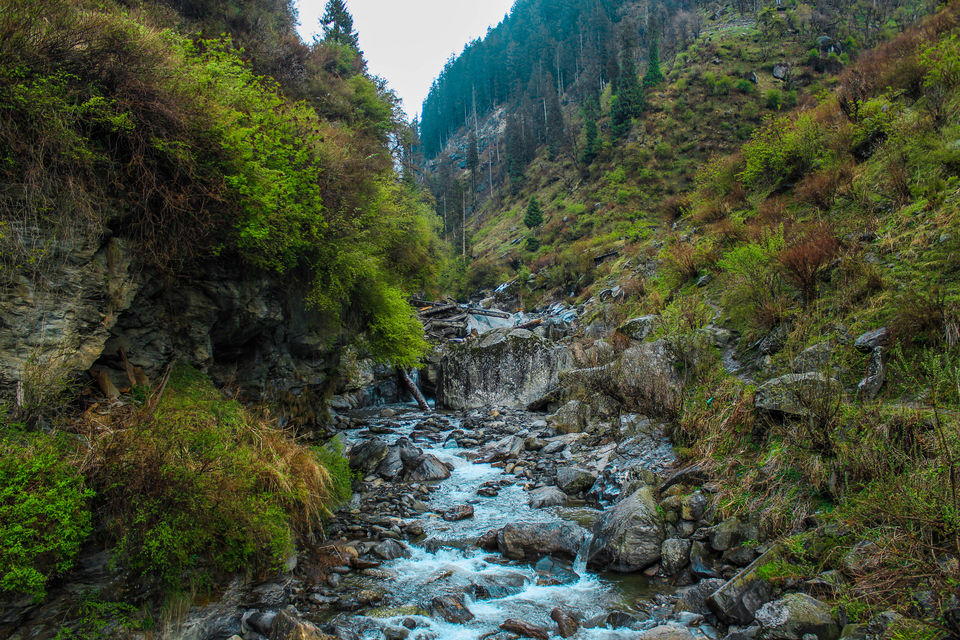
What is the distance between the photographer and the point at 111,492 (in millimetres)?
4582

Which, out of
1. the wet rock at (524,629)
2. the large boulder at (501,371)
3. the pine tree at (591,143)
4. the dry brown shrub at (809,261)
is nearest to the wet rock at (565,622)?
the wet rock at (524,629)

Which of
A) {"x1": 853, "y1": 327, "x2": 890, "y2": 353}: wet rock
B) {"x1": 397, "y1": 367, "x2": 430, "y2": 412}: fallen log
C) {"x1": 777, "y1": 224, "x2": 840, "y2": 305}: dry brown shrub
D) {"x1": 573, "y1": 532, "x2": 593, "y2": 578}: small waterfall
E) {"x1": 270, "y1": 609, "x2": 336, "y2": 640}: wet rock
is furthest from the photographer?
{"x1": 397, "y1": 367, "x2": 430, "y2": 412}: fallen log

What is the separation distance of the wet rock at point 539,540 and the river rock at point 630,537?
35cm

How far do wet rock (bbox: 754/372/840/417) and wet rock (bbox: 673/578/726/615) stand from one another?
7.28ft

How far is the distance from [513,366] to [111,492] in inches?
507

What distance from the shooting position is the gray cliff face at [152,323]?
500cm

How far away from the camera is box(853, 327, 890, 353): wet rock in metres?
6.23

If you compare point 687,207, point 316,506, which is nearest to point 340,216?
point 316,506

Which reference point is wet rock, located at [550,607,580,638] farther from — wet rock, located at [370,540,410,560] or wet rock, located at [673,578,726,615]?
wet rock, located at [370,540,410,560]

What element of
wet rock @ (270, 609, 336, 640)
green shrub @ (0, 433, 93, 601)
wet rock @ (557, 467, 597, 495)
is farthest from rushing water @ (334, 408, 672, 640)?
green shrub @ (0, 433, 93, 601)

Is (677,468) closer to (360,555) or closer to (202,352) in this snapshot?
(360,555)

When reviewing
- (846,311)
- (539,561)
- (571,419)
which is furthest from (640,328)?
(539,561)

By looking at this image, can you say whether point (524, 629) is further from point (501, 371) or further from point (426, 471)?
point (501, 371)

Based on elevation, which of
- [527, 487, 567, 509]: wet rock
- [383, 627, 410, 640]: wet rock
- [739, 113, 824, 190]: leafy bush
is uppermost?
[739, 113, 824, 190]: leafy bush
